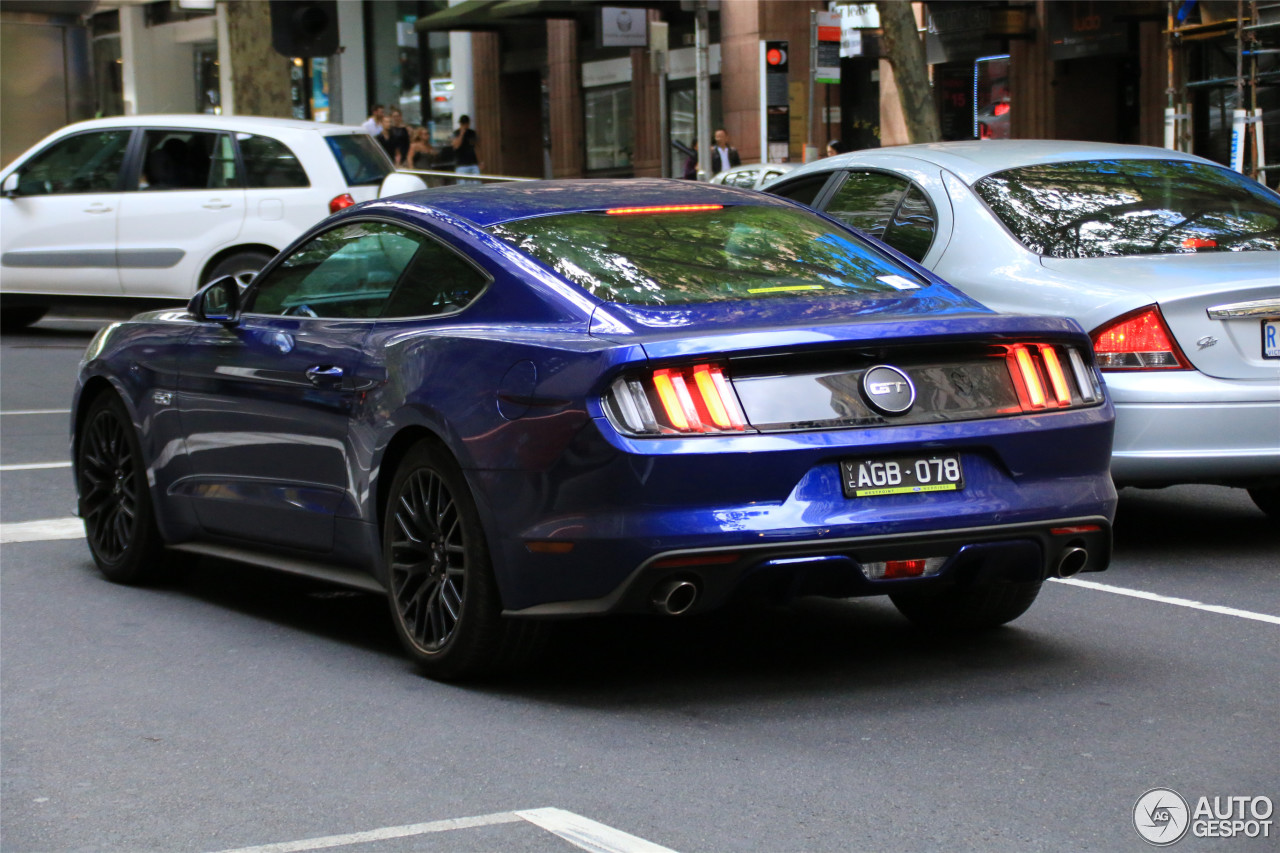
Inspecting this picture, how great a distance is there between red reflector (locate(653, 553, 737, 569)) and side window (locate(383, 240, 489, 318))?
1133 mm

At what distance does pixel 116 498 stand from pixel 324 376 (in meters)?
1.79

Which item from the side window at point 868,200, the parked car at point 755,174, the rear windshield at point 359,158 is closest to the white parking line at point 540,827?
the side window at point 868,200

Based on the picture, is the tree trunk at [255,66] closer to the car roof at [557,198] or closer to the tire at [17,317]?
the tire at [17,317]

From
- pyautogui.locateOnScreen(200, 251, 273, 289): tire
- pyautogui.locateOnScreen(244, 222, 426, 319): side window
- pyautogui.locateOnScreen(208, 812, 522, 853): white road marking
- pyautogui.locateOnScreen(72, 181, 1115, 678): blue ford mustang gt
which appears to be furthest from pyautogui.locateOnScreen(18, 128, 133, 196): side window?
pyautogui.locateOnScreen(208, 812, 522, 853): white road marking

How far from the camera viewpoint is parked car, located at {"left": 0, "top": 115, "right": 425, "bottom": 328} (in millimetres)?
16625

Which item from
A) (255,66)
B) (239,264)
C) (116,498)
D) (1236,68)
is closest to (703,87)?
(255,66)

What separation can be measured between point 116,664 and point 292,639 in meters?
0.60

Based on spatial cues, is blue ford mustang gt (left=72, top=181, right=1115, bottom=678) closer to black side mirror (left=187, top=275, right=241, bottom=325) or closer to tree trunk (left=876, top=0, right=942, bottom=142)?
black side mirror (left=187, top=275, right=241, bottom=325)

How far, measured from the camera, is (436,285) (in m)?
5.91

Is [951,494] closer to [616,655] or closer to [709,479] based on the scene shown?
[709,479]

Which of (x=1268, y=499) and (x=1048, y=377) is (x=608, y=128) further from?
(x=1048, y=377)

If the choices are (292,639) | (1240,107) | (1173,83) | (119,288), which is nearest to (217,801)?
(292,639)

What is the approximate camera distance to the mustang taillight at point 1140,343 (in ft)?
23.5

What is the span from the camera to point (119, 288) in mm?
17391
